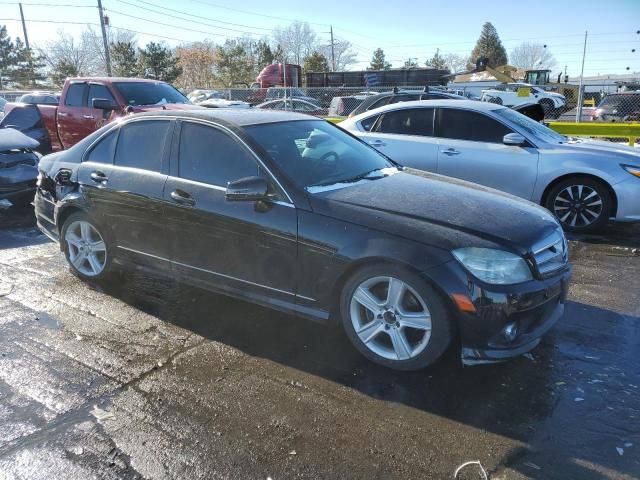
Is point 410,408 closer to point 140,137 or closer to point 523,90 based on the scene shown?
point 140,137

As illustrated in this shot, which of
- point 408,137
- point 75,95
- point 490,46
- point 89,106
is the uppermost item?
point 490,46

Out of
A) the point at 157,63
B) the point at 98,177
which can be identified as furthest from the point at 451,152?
the point at 157,63

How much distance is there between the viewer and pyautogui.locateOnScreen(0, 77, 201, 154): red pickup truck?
9.59 meters

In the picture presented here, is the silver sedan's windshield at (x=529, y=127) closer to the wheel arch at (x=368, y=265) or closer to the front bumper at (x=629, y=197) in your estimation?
the front bumper at (x=629, y=197)

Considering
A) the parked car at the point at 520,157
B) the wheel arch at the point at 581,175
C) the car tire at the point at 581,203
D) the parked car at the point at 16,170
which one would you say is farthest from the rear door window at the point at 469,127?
the parked car at the point at 16,170

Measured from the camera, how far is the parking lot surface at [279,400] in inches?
98.7

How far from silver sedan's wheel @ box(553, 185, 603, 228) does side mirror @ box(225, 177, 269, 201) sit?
177 inches

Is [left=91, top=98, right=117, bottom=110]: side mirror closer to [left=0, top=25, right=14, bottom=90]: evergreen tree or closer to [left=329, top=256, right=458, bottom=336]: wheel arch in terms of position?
[left=329, top=256, right=458, bottom=336]: wheel arch

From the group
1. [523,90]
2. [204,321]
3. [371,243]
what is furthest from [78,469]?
[523,90]

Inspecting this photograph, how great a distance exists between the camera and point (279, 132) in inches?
159

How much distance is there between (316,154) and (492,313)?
1.84m

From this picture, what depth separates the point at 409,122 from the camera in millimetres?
7324

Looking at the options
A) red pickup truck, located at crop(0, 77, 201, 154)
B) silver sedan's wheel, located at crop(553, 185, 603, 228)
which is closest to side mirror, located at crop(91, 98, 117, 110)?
red pickup truck, located at crop(0, 77, 201, 154)

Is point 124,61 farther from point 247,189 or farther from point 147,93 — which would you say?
point 247,189
